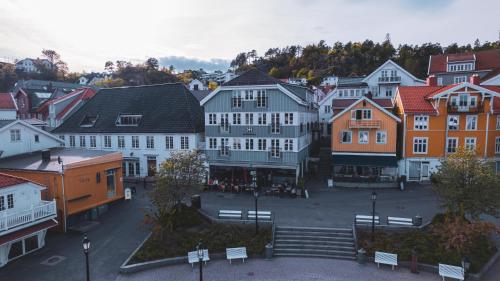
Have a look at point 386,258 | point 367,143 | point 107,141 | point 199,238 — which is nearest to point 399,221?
point 386,258

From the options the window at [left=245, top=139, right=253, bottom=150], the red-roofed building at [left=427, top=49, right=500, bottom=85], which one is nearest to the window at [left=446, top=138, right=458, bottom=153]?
the window at [left=245, top=139, right=253, bottom=150]

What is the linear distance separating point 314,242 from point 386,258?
4237mm

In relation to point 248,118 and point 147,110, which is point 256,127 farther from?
point 147,110

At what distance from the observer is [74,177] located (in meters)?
23.6

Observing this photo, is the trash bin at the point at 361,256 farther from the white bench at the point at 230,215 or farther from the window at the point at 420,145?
the window at the point at 420,145

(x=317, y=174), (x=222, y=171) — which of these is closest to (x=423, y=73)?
(x=317, y=174)

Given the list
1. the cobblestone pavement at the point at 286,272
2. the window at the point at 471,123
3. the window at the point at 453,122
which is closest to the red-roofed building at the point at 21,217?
the cobblestone pavement at the point at 286,272

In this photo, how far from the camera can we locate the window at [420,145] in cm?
3356

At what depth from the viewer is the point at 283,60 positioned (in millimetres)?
119500

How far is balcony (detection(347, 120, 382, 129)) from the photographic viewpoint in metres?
32.7

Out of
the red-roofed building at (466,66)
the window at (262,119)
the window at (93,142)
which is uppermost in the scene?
the red-roofed building at (466,66)

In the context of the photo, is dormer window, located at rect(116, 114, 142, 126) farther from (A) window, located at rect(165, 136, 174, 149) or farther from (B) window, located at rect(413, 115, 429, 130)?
(B) window, located at rect(413, 115, 429, 130)

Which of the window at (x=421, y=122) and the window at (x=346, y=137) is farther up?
the window at (x=421, y=122)

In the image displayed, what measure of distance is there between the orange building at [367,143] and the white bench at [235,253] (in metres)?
17.5
